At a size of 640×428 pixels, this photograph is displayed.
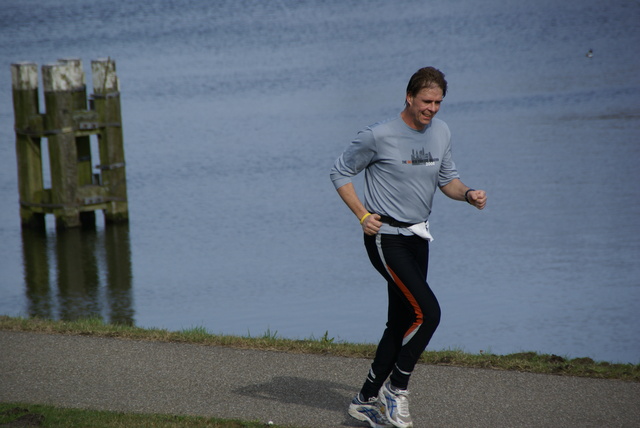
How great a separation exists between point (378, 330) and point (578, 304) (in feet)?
9.90

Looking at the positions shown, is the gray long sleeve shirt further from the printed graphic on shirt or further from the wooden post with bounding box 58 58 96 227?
the wooden post with bounding box 58 58 96 227

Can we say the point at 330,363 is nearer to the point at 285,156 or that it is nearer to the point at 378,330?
the point at 378,330

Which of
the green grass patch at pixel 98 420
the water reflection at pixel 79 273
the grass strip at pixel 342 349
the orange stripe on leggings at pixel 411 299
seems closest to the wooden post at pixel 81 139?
the water reflection at pixel 79 273

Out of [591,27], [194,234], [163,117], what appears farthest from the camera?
[591,27]

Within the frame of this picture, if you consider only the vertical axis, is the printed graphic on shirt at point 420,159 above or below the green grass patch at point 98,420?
above

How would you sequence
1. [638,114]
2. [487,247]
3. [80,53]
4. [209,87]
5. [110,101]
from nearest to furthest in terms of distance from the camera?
[487,247]
[110,101]
[638,114]
[209,87]
[80,53]

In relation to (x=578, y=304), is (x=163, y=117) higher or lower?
higher

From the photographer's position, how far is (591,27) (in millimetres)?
53062


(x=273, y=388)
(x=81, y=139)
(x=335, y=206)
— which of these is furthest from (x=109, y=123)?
(x=273, y=388)

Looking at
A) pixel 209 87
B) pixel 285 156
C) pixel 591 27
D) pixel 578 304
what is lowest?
pixel 578 304

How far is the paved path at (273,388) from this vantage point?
19.7 ft

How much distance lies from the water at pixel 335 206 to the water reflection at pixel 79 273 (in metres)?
0.05

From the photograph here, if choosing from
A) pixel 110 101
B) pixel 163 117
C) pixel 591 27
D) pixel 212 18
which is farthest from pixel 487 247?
pixel 212 18

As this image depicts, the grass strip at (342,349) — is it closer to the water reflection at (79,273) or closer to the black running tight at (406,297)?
the black running tight at (406,297)
